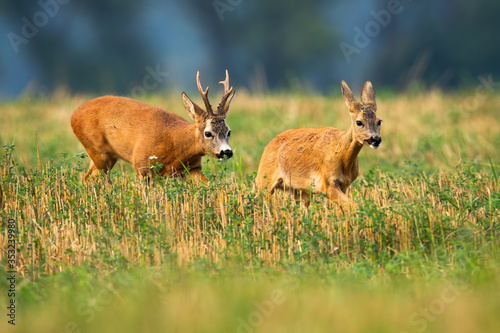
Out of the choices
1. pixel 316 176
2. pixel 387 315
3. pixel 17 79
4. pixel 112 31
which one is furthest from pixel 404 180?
pixel 17 79

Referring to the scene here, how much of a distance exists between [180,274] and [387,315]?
1.72 m

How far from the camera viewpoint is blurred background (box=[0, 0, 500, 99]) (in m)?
37.2

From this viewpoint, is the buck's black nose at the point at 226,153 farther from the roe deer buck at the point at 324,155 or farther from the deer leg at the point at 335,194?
the deer leg at the point at 335,194

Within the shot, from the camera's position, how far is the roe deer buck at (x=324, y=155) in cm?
802

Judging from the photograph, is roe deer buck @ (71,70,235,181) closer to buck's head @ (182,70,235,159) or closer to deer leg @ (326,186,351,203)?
buck's head @ (182,70,235,159)

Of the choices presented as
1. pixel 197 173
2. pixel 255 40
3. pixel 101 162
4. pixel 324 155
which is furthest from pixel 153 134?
pixel 255 40

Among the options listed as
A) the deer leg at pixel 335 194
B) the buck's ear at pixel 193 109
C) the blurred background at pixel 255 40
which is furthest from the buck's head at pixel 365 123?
the blurred background at pixel 255 40

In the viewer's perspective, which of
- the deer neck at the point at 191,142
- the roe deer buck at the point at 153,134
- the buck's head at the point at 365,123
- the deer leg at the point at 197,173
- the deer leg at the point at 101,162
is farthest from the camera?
the deer leg at the point at 101,162

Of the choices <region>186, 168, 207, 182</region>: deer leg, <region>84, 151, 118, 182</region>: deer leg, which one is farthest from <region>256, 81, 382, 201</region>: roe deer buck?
<region>84, 151, 118, 182</region>: deer leg

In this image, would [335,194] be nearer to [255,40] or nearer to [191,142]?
[191,142]

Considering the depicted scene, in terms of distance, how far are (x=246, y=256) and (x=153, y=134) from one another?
359 cm

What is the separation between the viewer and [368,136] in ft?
25.7

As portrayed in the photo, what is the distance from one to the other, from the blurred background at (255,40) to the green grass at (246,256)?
95.3 ft

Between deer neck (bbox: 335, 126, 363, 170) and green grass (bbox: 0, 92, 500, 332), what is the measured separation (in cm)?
42
